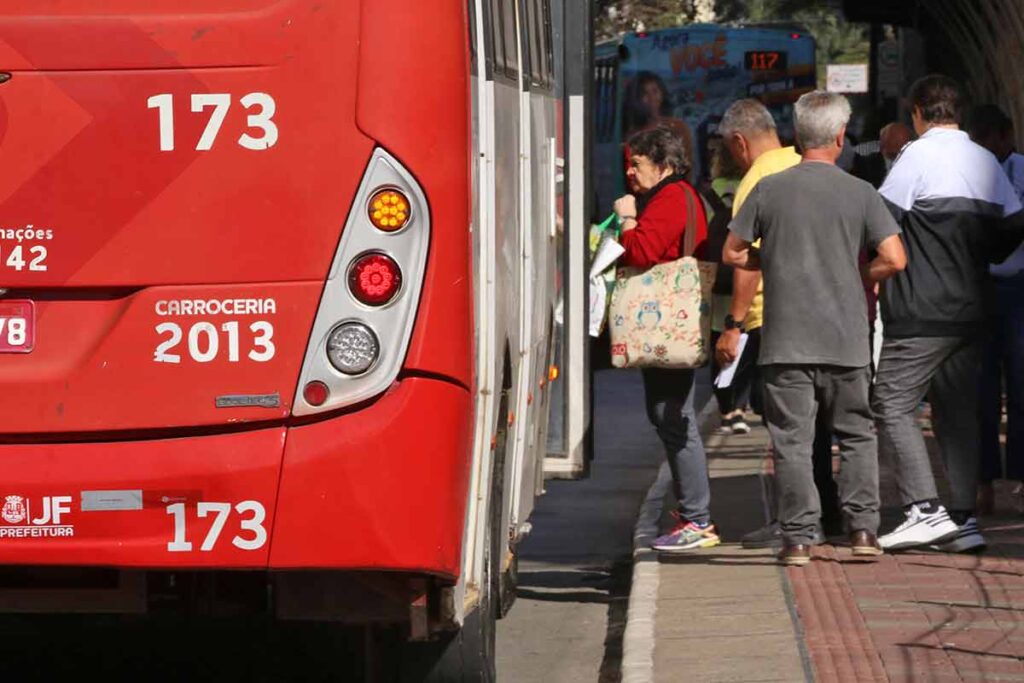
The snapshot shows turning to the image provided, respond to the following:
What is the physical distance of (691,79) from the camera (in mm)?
30000

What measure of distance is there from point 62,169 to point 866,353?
408cm

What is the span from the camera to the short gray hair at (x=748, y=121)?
31.8 ft

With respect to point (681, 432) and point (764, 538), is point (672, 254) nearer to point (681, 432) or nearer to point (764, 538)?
point (681, 432)

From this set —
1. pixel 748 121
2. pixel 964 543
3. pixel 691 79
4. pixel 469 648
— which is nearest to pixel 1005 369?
pixel 964 543

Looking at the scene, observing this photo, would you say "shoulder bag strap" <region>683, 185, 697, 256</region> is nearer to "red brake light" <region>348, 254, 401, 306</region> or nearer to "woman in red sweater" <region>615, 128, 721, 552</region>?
"woman in red sweater" <region>615, 128, 721, 552</region>

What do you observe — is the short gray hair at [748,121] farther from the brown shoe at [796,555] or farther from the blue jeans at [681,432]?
the brown shoe at [796,555]

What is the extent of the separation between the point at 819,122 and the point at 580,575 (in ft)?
7.79

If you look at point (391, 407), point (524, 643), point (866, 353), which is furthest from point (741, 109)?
point (391, 407)

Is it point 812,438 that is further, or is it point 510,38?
point 812,438

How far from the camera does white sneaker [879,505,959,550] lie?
894 centimetres

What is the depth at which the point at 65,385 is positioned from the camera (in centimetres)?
530

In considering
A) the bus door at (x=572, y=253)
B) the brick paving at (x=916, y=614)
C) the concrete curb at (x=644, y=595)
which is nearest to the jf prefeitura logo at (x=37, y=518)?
the concrete curb at (x=644, y=595)

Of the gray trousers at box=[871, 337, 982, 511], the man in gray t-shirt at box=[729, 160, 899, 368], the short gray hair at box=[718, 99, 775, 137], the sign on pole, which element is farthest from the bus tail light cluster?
the sign on pole

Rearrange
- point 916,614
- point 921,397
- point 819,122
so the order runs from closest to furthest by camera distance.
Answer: point 916,614, point 819,122, point 921,397
